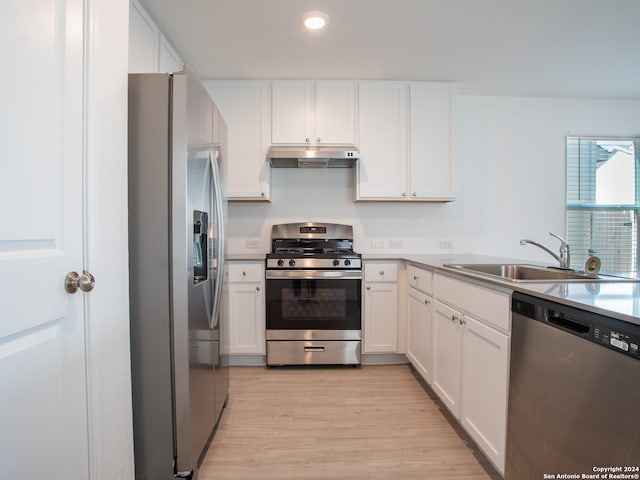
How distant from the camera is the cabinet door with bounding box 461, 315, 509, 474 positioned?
4.26ft

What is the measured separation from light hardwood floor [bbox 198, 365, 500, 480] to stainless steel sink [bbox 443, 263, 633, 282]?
3.09 feet

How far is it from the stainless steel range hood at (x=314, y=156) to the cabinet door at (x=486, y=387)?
1640 mm

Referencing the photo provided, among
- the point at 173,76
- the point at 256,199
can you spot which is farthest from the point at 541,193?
the point at 173,76

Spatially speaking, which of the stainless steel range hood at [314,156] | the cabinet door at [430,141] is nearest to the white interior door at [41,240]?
the stainless steel range hood at [314,156]

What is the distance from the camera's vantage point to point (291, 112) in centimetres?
277

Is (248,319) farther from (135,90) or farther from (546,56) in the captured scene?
(546,56)

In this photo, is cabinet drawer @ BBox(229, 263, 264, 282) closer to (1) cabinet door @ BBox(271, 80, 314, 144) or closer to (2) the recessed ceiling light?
(1) cabinet door @ BBox(271, 80, 314, 144)

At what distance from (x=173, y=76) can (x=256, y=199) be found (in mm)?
1589

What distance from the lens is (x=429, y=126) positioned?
A: 9.24 feet

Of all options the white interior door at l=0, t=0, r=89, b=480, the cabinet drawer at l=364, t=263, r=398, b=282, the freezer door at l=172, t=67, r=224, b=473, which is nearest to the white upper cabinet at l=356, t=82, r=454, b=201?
the cabinet drawer at l=364, t=263, r=398, b=282

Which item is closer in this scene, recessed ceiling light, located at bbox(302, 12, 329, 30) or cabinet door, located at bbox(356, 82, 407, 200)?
recessed ceiling light, located at bbox(302, 12, 329, 30)

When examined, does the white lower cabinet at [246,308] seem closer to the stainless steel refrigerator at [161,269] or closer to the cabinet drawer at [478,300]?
the stainless steel refrigerator at [161,269]

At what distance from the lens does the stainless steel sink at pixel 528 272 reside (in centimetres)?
150

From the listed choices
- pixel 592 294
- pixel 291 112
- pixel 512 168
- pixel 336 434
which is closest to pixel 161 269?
pixel 336 434
